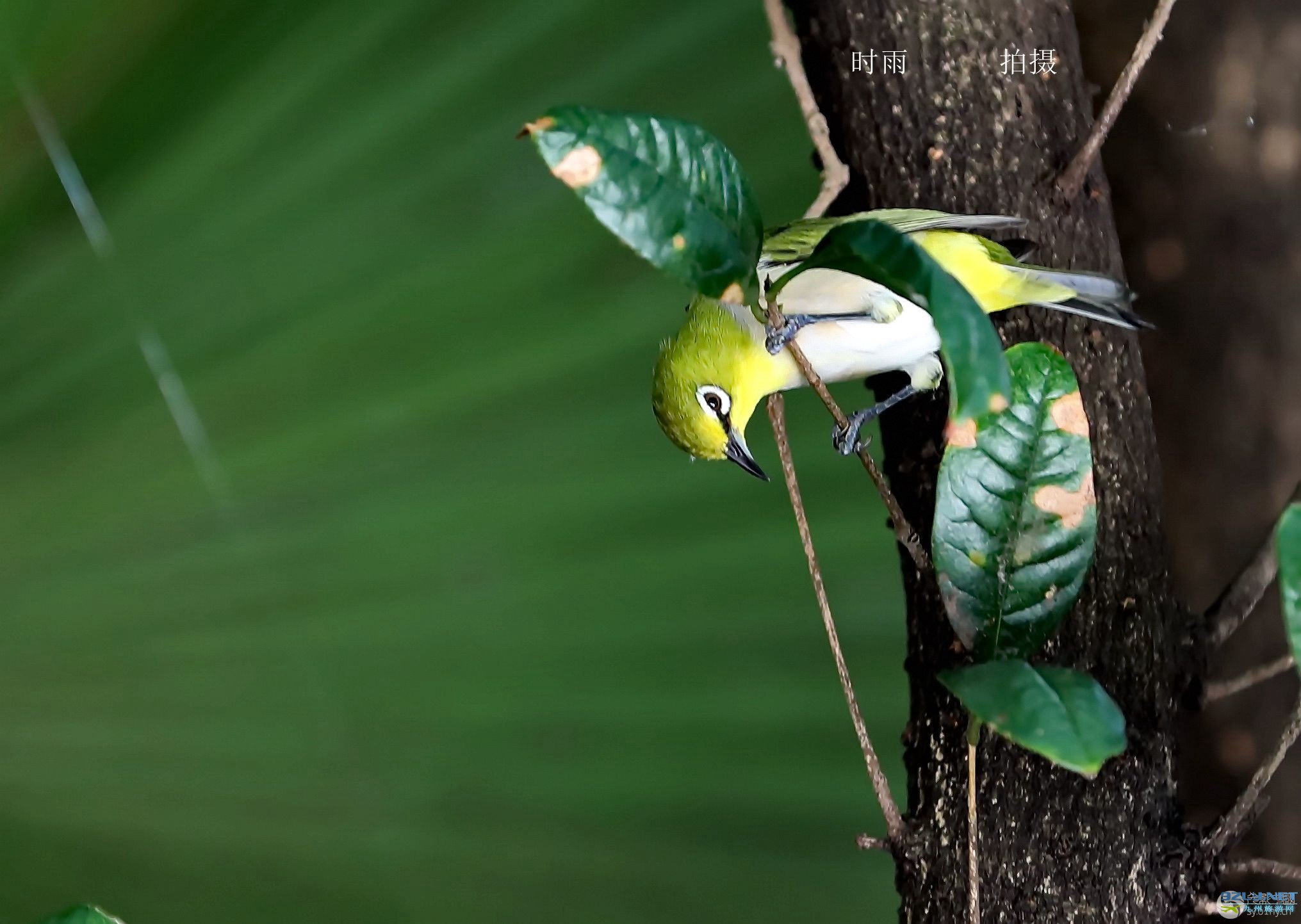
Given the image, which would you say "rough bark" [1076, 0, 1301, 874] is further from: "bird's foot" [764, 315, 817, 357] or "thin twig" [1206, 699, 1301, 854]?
"bird's foot" [764, 315, 817, 357]

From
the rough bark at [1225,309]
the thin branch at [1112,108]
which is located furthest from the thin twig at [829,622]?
the rough bark at [1225,309]

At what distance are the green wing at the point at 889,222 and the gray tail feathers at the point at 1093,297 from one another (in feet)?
0.09

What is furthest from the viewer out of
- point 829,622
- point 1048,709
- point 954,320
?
point 829,622

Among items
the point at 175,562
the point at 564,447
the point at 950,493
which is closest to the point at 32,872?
the point at 175,562

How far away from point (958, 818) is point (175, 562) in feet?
3.21

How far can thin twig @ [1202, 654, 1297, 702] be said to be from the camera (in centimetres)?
57

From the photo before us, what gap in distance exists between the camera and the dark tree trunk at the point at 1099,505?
0.59 metres

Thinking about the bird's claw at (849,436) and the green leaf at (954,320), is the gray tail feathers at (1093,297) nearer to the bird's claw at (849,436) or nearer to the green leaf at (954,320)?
the bird's claw at (849,436)

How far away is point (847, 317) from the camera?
2.07 feet

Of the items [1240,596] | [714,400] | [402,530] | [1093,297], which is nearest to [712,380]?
[714,400]

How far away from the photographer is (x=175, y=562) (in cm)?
117

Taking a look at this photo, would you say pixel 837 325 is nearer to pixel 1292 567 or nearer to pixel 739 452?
pixel 739 452

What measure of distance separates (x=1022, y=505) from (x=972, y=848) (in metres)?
0.22

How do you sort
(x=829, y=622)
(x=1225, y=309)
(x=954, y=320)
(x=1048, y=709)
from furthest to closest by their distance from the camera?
(x=1225, y=309) < (x=829, y=622) < (x=1048, y=709) < (x=954, y=320)
